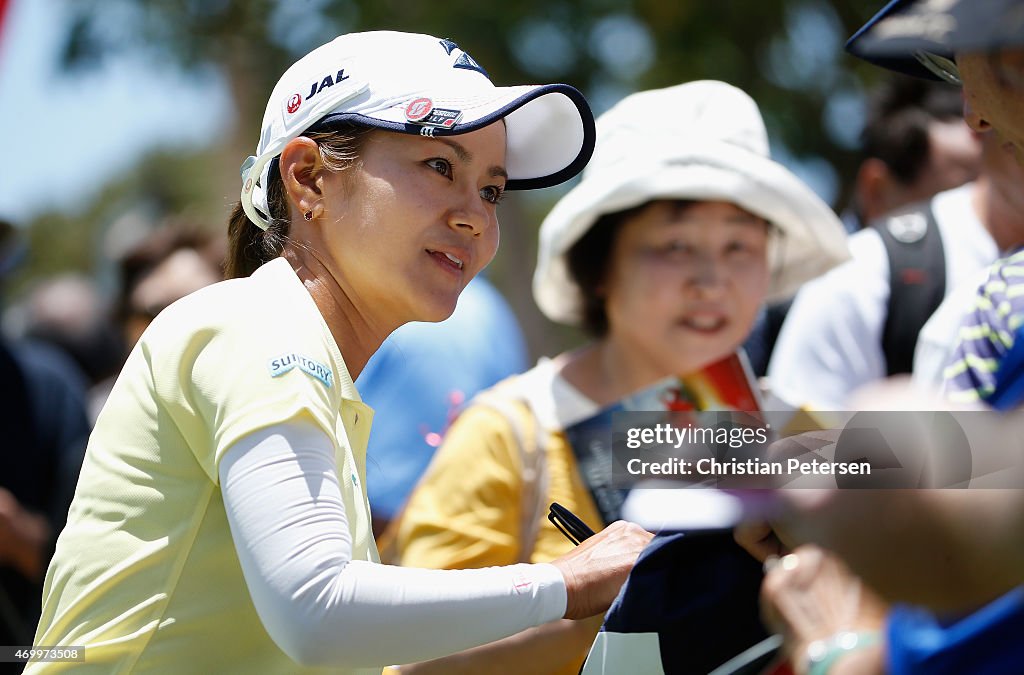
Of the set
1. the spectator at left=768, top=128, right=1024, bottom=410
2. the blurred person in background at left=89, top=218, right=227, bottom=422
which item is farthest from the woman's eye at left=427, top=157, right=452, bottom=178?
the blurred person in background at left=89, top=218, right=227, bottom=422

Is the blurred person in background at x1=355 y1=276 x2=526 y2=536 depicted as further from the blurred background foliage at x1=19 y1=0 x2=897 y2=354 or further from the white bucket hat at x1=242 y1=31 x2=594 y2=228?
the blurred background foliage at x1=19 y1=0 x2=897 y2=354

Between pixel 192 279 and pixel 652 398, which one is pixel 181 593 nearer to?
pixel 652 398

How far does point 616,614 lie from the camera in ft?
5.59

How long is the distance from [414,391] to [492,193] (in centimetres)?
138

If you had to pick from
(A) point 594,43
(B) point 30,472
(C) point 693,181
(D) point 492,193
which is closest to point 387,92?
(D) point 492,193

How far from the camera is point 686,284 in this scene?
2.91 m

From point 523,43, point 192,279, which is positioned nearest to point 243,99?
point 523,43

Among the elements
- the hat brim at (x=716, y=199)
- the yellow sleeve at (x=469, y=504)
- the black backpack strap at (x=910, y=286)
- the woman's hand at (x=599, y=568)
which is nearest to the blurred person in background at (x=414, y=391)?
the hat brim at (x=716, y=199)

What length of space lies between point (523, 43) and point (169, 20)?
1867 millimetres

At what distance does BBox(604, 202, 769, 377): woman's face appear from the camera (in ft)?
9.59

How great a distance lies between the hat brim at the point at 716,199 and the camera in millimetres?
2908

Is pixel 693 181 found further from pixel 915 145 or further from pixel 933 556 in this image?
pixel 933 556

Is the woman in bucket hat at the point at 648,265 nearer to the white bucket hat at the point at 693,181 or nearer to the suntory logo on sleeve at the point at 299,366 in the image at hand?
the white bucket hat at the point at 693,181

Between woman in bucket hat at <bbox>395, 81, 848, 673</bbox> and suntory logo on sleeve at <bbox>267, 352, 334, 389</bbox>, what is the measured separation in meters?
0.90
